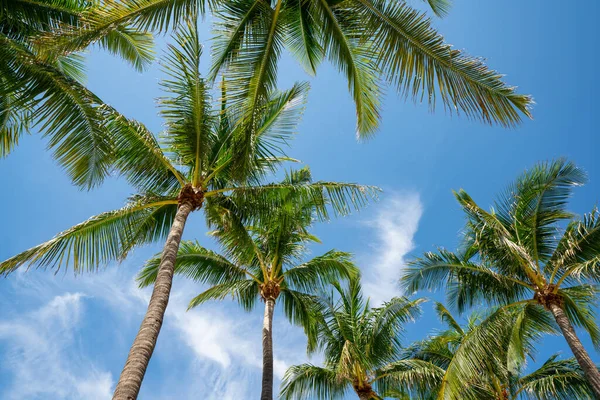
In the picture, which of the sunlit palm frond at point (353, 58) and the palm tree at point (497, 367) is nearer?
the sunlit palm frond at point (353, 58)

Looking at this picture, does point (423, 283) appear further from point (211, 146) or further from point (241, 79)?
point (241, 79)

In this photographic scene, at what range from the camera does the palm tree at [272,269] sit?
11258 mm

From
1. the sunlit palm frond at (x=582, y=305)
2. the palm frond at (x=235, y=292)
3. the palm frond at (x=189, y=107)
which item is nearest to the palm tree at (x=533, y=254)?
the sunlit palm frond at (x=582, y=305)

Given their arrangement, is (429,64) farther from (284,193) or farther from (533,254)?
(533,254)

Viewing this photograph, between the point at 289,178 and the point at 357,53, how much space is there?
12.7ft

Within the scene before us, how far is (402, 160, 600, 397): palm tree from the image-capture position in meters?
10.8

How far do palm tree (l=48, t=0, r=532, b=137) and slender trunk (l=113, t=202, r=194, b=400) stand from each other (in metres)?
2.76

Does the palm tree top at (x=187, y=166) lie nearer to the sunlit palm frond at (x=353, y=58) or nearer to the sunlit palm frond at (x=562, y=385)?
the sunlit palm frond at (x=353, y=58)

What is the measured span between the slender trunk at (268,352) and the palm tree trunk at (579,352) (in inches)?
270

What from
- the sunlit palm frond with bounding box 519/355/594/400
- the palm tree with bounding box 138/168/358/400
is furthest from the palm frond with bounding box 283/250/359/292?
the sunlit palm frond with bounding box 519/355/594/400

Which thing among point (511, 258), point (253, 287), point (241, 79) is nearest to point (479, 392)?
point (511, 258)

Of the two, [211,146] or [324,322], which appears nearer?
[211,146]

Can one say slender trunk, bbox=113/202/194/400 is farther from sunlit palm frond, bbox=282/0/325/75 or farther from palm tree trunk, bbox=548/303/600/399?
palm tree trunk, bbox=548/303/600/399

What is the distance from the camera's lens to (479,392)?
13.1 m
